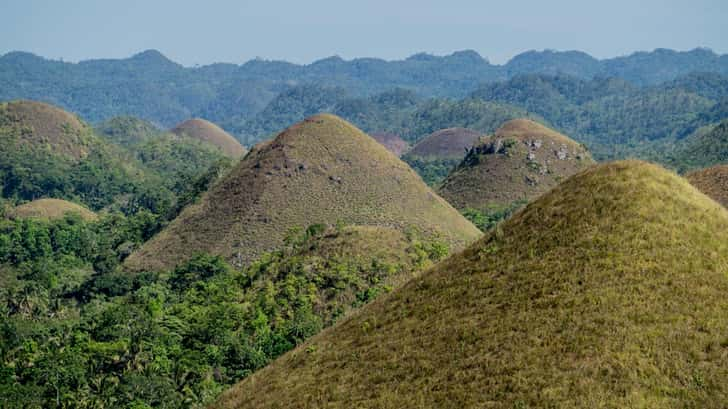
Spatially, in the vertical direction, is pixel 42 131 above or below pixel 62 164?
above

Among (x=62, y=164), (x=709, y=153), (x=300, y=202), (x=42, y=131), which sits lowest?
(x=709, y=153)

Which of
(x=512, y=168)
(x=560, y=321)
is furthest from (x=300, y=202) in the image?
(x=560, y=321)

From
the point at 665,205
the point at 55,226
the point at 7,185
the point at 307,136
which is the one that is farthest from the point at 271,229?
the point at 7,185

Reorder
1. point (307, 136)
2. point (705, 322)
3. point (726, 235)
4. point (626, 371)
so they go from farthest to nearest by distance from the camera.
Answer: point (307, 136) → point (726, 235) → point (705, 322) → point (626, 371)

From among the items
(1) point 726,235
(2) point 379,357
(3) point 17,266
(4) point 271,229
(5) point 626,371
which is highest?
(1) point 726,235

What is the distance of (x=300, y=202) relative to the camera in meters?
86.4

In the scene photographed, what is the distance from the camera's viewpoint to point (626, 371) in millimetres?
21344

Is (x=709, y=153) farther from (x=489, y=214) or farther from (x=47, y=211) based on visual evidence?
(x=47, y=211)

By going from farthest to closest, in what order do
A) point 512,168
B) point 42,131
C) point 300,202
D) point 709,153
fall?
point 42,131
point 709,153
point 512,168
point 300,202

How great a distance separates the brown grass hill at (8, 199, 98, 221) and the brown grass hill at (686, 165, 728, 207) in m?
97.1

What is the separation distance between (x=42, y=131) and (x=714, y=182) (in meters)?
152

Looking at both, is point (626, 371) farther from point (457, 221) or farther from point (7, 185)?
point (7, 185)

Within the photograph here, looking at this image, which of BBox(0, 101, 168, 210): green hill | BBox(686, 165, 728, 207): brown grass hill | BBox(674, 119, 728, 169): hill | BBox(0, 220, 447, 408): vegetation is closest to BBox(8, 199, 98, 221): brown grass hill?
BBox(0, 101, 168, 210): green hill

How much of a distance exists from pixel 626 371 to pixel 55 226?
101713 millimetres
